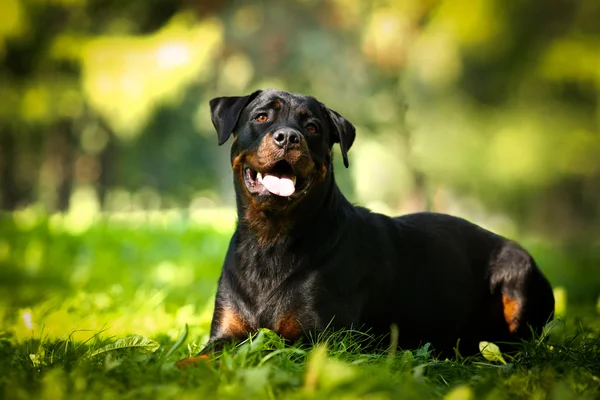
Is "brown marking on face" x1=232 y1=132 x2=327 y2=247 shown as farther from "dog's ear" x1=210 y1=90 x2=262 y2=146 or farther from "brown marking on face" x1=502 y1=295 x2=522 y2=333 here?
"brown marking on face" x1=502 y1=295 x2=522 y2=333

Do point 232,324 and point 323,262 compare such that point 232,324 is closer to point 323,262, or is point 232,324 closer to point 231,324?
point 231,324

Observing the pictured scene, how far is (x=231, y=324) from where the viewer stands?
3656 mm

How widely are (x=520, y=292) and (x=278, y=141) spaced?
1.99m

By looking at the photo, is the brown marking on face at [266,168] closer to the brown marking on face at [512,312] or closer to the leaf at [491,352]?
the leaf at [491,352]

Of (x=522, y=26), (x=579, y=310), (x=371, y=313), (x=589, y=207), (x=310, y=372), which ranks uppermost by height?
(x=522, y=26)

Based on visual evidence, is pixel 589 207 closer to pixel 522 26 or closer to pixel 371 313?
pixel 522 26

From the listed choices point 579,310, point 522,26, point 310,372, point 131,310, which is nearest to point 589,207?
point 522,26

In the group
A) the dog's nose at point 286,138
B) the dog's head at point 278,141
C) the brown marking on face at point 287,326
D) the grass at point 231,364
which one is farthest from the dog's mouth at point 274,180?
the grass at point 231,364

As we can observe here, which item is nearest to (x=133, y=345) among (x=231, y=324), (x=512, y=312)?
(x=231, y=324)

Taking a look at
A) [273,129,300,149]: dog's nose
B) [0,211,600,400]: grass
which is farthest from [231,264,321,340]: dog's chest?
[273,129,300,149]: dog's nose

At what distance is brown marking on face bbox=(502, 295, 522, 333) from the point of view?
14.5 feet

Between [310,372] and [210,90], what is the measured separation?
1797 centimetres

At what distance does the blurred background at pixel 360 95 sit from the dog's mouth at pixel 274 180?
141 inches

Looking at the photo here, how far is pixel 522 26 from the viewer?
41.2 ft
